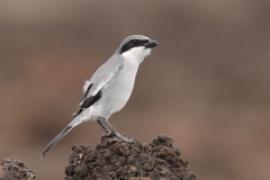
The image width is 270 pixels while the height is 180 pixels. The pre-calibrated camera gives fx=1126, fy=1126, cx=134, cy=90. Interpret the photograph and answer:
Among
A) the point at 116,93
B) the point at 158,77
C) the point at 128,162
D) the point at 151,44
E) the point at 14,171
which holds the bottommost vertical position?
the point at 128,162

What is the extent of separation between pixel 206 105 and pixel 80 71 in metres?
3.32

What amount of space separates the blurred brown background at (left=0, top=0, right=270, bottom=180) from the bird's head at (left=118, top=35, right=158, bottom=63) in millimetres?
9196

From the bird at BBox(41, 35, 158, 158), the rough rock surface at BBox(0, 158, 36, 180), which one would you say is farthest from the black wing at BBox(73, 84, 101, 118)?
the rough rock surface at BBox(0, 158, 36, 180)

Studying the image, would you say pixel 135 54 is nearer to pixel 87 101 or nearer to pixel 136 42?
pixel 136 42

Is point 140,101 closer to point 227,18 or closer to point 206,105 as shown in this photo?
point 206,105

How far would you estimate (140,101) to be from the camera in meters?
25.5

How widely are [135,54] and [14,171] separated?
6.61ft

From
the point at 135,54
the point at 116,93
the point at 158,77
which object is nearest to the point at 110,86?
the point at 116,93

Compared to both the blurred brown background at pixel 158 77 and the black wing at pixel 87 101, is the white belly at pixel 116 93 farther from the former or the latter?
the blurred brown background at pixel 158 77

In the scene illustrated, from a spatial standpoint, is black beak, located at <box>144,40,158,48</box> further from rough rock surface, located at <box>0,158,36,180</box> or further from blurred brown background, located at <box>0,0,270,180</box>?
blurred brown background, located at <box>0,0,270,180</box>

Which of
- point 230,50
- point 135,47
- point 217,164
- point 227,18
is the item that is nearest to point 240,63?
point 230,50

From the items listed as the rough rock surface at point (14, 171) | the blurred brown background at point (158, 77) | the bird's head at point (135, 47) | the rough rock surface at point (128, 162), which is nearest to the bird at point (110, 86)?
the bird's head at point (135, 47)

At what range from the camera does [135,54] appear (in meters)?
9.95

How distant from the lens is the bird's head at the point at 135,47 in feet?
32.4
